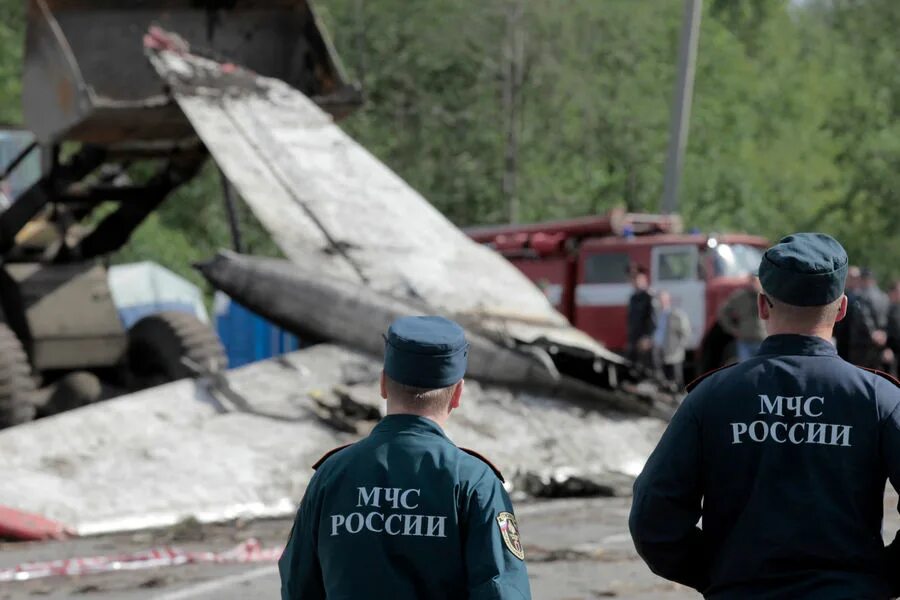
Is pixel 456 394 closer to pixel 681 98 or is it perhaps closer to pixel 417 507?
pixel 417 507

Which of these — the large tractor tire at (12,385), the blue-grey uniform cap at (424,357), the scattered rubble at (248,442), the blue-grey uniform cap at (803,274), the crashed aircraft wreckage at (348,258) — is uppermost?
the blue-grey uniform cap at (803,274)

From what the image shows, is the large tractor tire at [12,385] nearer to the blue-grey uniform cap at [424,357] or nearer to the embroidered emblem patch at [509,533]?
the blue-grey uniform cap at [424,357]

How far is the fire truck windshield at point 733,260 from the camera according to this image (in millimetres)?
22406

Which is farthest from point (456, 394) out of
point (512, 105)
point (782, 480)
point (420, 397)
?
point (512, 105)

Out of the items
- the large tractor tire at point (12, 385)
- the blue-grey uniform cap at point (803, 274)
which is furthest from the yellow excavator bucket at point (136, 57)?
the blue-grey uniform cap at point (803, 274)

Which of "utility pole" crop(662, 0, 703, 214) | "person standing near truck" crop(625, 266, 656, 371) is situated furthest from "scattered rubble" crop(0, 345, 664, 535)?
"utility pole" crop(662, 0, 703, 214)

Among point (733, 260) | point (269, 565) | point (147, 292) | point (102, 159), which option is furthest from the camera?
point (147, 292)

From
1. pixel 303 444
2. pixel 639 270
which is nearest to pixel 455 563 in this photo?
pixel 303 444

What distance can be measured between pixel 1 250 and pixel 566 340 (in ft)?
19.9

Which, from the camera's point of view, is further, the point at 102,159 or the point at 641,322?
the point at 641,322

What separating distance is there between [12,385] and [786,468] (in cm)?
1085

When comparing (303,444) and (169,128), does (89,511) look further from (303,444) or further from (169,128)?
(169,128)

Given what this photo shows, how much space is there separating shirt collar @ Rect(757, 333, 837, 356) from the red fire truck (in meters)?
17.6

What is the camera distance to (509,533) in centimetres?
341
